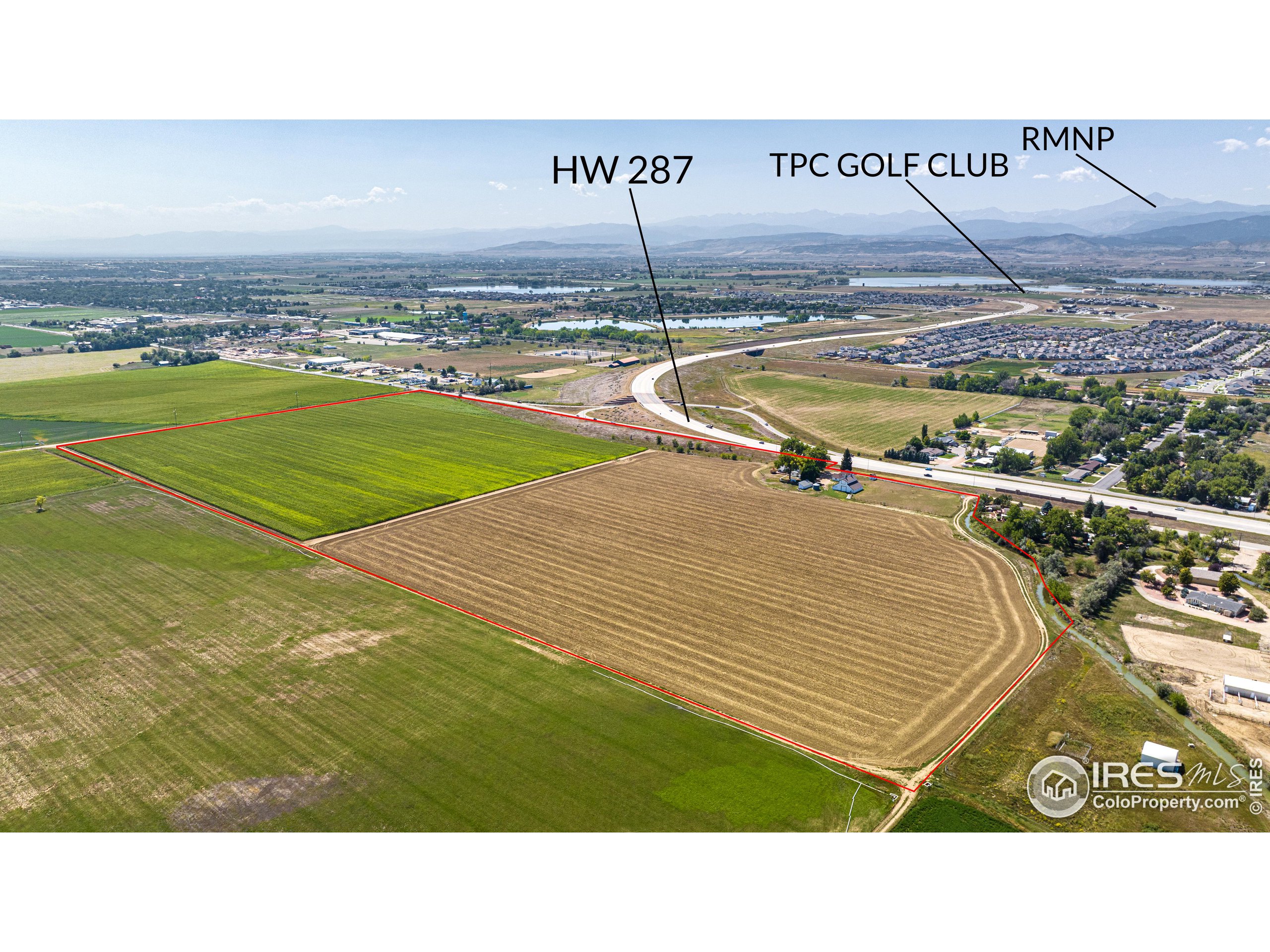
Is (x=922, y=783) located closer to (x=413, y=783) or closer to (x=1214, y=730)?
(x=1214, y=730)

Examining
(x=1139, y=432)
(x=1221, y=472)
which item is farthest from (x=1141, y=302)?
(x=1221, y=472)

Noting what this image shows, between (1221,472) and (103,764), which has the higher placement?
(1221,472)

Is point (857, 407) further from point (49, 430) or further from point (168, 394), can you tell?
point (49, 430)

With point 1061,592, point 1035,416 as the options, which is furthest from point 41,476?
point 1035,416

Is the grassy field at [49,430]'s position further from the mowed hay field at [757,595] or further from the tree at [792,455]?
the tree at [792,455]

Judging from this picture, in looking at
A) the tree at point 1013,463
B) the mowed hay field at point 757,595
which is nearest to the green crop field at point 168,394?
the mowed hay field at point 757,595

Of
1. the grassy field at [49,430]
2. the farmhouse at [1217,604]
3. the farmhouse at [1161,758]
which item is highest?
the grassy field at [49,430]

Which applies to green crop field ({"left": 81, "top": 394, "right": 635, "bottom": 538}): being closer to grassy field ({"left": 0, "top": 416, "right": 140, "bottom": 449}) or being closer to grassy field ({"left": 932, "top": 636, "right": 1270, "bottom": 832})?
grassy field ({"left": 0, "top": 416, "right": 140, "bottom": 449})
